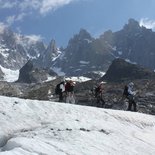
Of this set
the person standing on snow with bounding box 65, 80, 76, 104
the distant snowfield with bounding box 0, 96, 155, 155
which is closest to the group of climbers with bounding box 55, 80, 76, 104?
the person standing on snow with bounding box 65, 80, 76, 104

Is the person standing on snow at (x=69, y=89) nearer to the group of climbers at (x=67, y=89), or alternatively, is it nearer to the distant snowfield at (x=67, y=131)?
the group of climbers at (x=67, y=89)

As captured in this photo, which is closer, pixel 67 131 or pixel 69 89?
pixel 67 131

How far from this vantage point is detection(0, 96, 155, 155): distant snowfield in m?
23.6

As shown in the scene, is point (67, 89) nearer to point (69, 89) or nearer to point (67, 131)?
point (69, 89)

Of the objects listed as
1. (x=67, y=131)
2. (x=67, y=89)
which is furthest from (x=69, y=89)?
(x=67, y=131)

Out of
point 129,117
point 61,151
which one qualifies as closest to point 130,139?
point 129,117

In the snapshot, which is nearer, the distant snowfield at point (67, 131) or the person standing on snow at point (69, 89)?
the distant snowfield at point (67, 131)

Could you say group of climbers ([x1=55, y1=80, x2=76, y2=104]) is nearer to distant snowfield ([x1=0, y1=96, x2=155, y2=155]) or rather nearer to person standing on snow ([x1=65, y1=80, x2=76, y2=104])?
person standing on snow ([x1=65, y1=80, x2=76, y2=104])

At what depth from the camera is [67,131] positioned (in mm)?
26828

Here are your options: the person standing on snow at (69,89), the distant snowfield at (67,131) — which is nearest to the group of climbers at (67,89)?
the person standing on snow at (69,89)

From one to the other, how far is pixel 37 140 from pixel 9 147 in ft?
5.84

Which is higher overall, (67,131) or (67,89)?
(67,89)

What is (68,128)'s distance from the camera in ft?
90.1

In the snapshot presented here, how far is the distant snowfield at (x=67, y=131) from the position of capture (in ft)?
77.4
